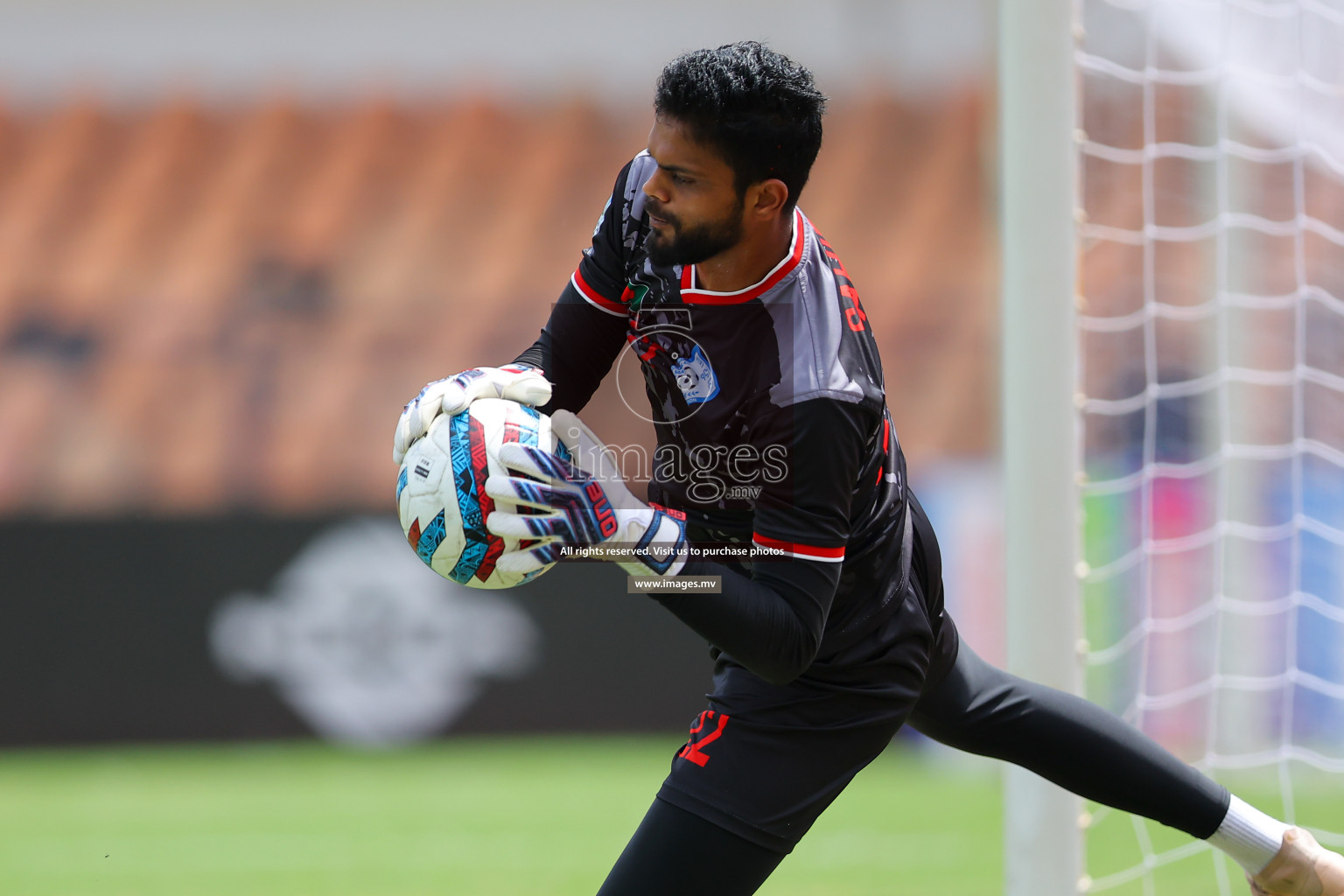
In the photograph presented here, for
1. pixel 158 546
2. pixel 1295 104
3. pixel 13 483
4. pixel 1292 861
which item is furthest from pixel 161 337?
pixel 1292 861

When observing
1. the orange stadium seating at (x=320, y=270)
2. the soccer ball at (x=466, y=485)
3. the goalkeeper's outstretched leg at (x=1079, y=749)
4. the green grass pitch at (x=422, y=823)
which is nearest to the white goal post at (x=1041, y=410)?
the goalkeeper's outstretched leg at (x=1079, y=749)

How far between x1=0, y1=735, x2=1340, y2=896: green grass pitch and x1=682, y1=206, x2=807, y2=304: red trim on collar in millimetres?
2814

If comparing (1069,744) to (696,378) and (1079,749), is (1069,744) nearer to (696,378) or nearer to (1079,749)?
(1079,749)

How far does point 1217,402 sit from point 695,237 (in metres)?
4.28

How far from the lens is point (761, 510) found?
7.13 ft

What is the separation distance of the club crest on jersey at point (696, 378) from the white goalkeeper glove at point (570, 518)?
1.12ft

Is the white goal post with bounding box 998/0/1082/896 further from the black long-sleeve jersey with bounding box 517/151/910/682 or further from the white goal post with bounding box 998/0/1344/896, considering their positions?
the black long-sleeve jersey with bounding box 517/151/910/682

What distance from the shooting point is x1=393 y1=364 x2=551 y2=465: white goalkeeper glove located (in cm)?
204

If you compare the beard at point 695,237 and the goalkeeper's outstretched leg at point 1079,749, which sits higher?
the beard at point 695,237

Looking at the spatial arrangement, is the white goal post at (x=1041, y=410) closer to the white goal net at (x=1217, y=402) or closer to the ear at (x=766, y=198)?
the white goal net at (x=1217, y=402)

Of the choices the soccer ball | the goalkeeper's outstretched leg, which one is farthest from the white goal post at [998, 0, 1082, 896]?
the soccer ball

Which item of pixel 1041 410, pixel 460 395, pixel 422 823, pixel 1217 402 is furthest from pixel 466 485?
pixel 1217 402

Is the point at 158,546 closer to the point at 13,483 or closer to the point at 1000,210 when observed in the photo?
the point at 13,483

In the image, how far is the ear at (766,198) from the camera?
218 cm
